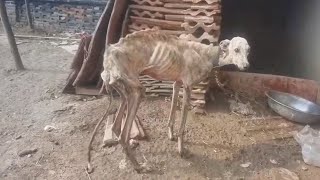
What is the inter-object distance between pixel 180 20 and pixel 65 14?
6.36 metres

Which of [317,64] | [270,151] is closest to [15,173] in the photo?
[270,151]

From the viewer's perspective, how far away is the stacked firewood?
549cm

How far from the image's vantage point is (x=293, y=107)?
5625mm

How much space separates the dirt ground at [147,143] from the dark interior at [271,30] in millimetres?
2309

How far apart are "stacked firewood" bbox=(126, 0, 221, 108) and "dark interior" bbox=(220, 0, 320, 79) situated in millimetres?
2364

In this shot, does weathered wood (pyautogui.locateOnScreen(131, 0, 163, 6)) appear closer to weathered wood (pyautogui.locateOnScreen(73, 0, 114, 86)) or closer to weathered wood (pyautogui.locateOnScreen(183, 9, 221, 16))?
weathered wood (pyautogui.locateOnScreen(183, 9, 221, 16))

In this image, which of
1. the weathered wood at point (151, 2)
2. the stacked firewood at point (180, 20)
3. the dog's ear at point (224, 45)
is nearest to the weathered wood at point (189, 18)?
the stacked firewood at point (180, 20)

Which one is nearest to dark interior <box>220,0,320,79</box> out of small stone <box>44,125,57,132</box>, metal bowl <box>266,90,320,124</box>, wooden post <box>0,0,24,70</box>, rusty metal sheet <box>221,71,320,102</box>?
rusty metal sheet <box>221,71,320,102</box>

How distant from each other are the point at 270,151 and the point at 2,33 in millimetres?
8871

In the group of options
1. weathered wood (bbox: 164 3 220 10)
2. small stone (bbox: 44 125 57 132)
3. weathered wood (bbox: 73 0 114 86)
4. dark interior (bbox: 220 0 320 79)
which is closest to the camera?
small stone (bbox: 44 125 57 132)

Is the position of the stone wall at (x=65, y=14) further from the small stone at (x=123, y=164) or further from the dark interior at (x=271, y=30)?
the small stone at (x=123, y=164)

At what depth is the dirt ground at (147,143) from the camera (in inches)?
173

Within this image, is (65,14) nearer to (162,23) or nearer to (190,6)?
(162,23)

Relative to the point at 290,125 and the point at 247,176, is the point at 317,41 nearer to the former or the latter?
the point at 290,125
